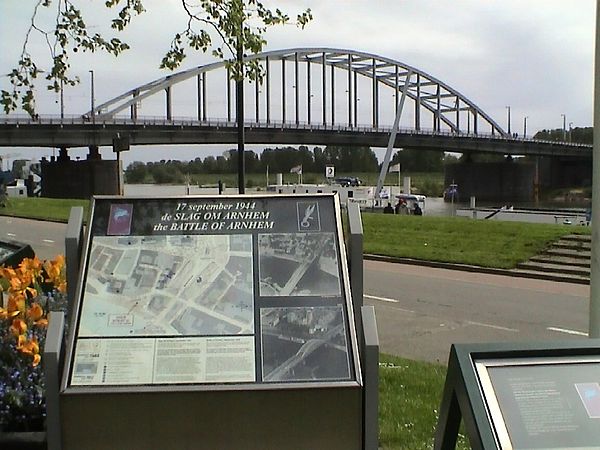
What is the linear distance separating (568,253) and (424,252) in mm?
3762

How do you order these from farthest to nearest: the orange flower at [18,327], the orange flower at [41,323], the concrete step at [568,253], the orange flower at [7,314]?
the concrete step at [568,253], the orange flower at [41,323], the orange flower at [7,314], the orange flower at [18,327]

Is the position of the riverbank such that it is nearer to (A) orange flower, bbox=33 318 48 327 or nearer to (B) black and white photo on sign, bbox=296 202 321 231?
(A) orange flower, bbox=33 318 48 327

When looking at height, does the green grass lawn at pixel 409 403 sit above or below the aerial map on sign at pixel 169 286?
below

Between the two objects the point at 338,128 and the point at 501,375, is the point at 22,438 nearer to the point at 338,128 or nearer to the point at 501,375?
the point at 501,375

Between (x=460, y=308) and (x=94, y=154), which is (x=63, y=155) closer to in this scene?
(x=94, y=154)

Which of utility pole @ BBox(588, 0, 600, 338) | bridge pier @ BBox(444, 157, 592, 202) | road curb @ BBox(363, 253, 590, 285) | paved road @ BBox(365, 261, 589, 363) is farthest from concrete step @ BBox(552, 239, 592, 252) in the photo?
bridge pier @ BBox(444, 157, 592, 202)

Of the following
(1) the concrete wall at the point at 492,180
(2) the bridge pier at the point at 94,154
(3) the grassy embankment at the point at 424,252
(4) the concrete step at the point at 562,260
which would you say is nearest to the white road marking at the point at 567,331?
(3) the grassy embankment at the point at 424,252

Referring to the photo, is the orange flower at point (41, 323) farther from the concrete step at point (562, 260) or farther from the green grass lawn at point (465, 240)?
the concrete step at point (562, 260)

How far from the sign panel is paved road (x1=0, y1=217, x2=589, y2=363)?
5953 millimetres

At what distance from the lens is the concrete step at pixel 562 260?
17.8 meters

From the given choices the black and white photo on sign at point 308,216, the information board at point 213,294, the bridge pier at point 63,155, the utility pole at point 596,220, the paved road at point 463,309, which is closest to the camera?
the information board at point 213,294

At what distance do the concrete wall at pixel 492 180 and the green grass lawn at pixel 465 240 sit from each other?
61827 millimetres

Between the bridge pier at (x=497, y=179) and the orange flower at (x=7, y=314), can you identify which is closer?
the orange flower at (x=7, y=314)

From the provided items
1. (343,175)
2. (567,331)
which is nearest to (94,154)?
(343,175)
